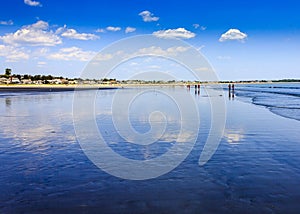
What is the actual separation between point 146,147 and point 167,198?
15.8 ft

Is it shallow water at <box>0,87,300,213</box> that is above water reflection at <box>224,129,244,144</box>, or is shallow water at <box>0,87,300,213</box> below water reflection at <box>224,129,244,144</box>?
below

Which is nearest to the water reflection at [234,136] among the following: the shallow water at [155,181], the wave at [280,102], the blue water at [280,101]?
the shallow water at [155,181]

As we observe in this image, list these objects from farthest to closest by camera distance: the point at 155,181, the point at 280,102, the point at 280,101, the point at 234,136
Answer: the point at 280,101 < the point at 280,102 < the point at 234,136 < the point at 155,181

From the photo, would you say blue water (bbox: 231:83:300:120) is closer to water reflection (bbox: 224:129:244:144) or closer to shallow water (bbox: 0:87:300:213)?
water reflection (bbox: 224:129:244:144)

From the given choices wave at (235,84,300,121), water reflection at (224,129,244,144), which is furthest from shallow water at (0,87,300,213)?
wave at (235,84,300,121)

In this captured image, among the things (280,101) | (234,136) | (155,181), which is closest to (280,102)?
(280,101)

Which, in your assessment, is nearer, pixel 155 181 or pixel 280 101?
pixel 155 181

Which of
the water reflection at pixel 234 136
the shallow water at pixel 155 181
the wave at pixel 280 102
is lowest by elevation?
the shallow water at pixel 155 181

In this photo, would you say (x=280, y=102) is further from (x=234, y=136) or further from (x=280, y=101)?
(x=234, y=136)

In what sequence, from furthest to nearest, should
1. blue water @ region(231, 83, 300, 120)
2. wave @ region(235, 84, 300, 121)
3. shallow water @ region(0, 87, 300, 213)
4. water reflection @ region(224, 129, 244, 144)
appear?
blue water @ region(231, 83, 300, 120) < wave @ region(235, 84, 300, 121) < water reflection @ region(224, 129, 244, 144) < shallow water @ region(0, 87, 300, 213)

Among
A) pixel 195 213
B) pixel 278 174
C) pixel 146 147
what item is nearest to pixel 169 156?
pixel 146 147

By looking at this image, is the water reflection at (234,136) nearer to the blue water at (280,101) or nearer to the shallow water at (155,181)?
the shallow water at (155,181)

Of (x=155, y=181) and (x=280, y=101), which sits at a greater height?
(x=280, y=101)

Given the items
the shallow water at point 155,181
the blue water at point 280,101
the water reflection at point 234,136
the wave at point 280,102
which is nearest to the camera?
the shallow water at point 155,181
